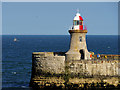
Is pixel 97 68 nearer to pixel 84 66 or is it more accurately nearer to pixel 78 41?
pixel 84 66

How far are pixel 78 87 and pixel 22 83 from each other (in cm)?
1352


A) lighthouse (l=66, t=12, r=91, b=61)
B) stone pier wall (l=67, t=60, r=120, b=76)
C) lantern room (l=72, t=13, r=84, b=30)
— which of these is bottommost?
stone pier wall (l=67, t=60, r=120, b=76)

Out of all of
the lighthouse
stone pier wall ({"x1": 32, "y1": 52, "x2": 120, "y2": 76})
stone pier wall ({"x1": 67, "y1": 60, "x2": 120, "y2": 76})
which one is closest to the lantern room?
the lighthouse

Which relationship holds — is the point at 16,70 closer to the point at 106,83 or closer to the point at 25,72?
the point at 25,72

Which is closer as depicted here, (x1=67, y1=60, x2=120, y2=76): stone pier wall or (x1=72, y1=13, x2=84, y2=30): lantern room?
(x1=67, y1=60, x2=120, y2=76): stone pier wall

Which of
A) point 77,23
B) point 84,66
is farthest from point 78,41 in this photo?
point 84,66

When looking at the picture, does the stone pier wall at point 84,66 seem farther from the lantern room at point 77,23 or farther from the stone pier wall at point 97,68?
the lantern room at point 77,23

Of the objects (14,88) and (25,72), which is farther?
(25,72)

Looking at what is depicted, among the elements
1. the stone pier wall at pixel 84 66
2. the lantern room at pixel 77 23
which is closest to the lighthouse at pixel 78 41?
the lantern room at pixel 77 23

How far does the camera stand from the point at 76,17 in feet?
158

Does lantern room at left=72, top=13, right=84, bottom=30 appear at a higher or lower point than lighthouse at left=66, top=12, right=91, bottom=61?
higher

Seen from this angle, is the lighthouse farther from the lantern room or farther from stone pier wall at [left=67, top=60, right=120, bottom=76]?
stone pier wall at [left=67, top=60, right=120, bottom=76]

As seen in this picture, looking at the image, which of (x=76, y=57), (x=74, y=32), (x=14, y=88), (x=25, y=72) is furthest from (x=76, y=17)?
(x=25, y=72)

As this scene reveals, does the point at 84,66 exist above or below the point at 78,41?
below
